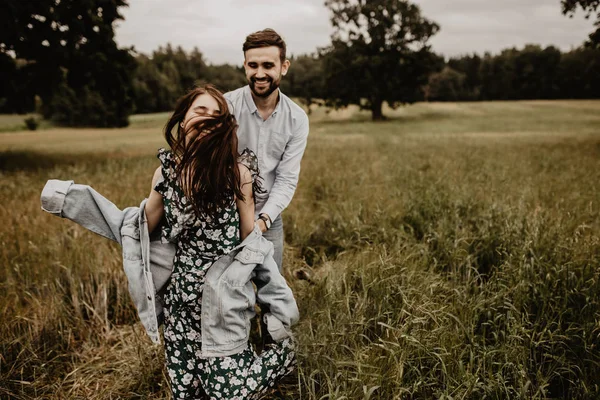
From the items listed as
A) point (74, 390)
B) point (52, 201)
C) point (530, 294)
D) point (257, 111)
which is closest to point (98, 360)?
point (74, 390)

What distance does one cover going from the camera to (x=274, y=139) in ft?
9.04

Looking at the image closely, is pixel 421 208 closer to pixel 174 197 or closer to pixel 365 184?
pixel 365 184

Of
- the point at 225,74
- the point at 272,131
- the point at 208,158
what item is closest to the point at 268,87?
the point at 272,131

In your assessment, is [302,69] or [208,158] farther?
[302,69]

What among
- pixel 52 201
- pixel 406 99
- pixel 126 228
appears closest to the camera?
pixel 52 201

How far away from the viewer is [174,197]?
2010mm

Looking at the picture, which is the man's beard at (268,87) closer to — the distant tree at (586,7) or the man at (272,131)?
the man at (272,131)

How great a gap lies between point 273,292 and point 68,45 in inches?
532

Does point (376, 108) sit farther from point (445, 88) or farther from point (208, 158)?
point (445, 88)

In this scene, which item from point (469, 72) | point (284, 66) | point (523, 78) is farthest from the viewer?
point (469, 72)

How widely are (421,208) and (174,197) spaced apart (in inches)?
135

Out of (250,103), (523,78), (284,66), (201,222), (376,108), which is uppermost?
(523,78)

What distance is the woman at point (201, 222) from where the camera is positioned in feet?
6.32

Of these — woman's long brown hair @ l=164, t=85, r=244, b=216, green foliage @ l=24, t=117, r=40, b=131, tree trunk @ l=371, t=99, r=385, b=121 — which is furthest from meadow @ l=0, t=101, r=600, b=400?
green foliage @ l=24, t=117, r=40, b=131
